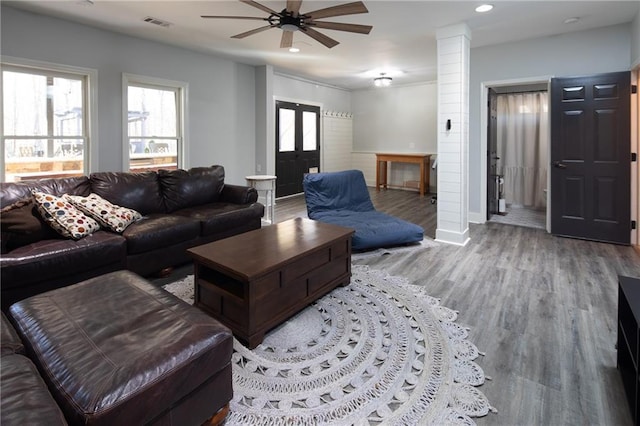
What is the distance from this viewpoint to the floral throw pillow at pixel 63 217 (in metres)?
2.82

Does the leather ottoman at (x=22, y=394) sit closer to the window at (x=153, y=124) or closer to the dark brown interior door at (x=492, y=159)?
the window at (x=153, y=124)

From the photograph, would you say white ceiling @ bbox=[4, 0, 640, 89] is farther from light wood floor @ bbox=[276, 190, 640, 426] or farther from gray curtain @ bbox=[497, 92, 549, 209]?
light wood floor @ bbox=[276, 190, 640, 426]

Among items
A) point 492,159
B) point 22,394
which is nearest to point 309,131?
point 492,159

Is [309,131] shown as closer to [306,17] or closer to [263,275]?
[306,17]

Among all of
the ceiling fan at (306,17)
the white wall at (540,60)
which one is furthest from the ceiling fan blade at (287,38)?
the white wall at (540,60)

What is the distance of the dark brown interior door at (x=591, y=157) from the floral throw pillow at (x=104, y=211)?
5.09 m

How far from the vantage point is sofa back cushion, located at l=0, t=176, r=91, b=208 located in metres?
2.95

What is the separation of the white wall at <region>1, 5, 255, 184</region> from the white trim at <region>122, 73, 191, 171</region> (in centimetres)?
6

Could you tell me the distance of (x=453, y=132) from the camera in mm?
4395

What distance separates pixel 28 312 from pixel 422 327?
2180 mm

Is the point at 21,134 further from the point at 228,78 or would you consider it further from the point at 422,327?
the point at 422,327

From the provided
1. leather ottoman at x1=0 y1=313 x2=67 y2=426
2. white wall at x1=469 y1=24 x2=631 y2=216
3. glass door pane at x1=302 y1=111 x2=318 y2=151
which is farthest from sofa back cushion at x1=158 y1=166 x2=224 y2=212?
glass door pane at x1=302 y1=111 x2=318 y2=151

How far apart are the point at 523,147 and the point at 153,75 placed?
630cm

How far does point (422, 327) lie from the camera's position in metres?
2.43
